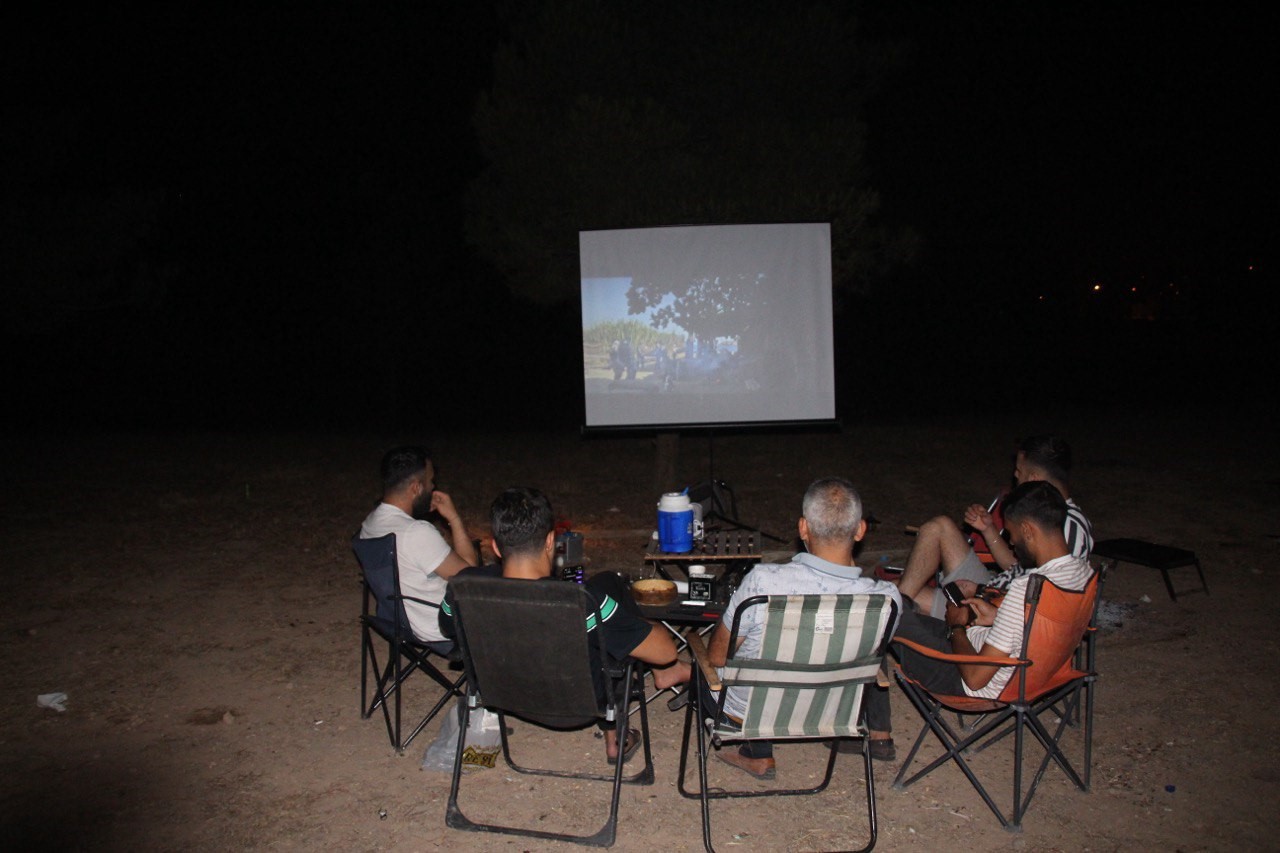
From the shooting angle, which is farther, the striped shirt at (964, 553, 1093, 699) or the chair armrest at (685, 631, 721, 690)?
the striped shirt at (964, 553, 1093, 699)

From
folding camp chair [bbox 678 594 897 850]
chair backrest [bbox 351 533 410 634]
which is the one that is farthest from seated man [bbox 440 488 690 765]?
chair backrest [bbox 351 533 410 634]

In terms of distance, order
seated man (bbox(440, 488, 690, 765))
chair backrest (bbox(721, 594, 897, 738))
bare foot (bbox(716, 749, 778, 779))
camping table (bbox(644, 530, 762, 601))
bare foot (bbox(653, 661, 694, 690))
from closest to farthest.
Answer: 1. chair backrest (bbox(721, 594, 897, 738))
2. seated man (bbox(440, 488, 690, 765))
3. bare foot (bbox(716, 749, 778, 779))
4. bare foot (bbox(653, 661, 694, 690))
5. camping table (bbox(644, 530, 762, 601))

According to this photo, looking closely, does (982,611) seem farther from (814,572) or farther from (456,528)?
(456,528)

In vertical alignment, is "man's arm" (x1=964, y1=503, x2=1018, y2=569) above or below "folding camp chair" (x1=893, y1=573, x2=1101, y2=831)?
above

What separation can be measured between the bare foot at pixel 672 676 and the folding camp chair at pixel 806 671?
0.56 metres

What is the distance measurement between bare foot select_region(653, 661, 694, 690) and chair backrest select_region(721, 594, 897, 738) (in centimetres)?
65

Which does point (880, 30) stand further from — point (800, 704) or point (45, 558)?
point (45, 558)

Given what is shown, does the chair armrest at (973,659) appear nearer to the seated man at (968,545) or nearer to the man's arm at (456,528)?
the seated man at (968,545)

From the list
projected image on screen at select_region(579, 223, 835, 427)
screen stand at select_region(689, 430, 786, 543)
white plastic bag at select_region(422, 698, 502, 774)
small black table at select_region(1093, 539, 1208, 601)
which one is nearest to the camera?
white plastic bag at select_region(422, 698, 502, 774)

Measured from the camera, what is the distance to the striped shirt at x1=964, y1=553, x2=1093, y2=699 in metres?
3.03

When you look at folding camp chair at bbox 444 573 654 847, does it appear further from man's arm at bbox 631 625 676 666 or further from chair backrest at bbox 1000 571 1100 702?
chair backrest at bbox 1000 571 1100 702

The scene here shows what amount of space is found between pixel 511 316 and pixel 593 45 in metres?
18.3

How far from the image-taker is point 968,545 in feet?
14.2

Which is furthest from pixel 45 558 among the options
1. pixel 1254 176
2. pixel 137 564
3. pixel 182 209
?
pixel 1254 176
